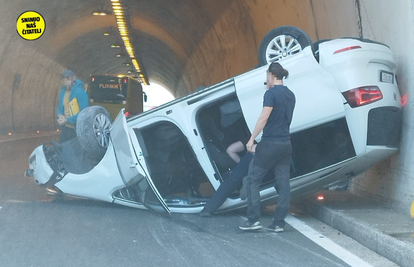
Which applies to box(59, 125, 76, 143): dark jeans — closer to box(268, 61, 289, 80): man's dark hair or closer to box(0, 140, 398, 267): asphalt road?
box(0, 140, 398, 267): asphalt road

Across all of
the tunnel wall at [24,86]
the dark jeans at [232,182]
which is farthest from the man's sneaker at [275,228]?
the tunnel wall at [24,86]

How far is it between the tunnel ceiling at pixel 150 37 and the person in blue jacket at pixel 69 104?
416 centimetres

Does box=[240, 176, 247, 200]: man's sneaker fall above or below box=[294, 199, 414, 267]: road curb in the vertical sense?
above

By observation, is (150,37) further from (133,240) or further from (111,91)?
(133,240)

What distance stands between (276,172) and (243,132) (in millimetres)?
1485

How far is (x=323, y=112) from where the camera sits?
695cm

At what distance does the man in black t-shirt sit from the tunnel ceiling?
3239 mm

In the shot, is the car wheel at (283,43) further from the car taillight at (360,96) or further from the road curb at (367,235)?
the road curb at (367,235)

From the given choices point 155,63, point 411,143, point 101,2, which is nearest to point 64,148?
point 411,143

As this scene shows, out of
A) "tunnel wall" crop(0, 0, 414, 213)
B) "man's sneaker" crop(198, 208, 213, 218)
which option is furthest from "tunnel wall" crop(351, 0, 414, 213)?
"man's sneaker" crop(198, 208, 213, 218)

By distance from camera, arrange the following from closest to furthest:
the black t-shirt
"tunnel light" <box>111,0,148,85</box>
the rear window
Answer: the black t-shirt → the rear window → "tunnel light" <box>111,0,148,85</box>

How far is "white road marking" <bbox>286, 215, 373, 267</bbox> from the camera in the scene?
5.62 metres

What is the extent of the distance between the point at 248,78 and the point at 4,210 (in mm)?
3403

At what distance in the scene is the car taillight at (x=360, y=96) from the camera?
22.7ft
